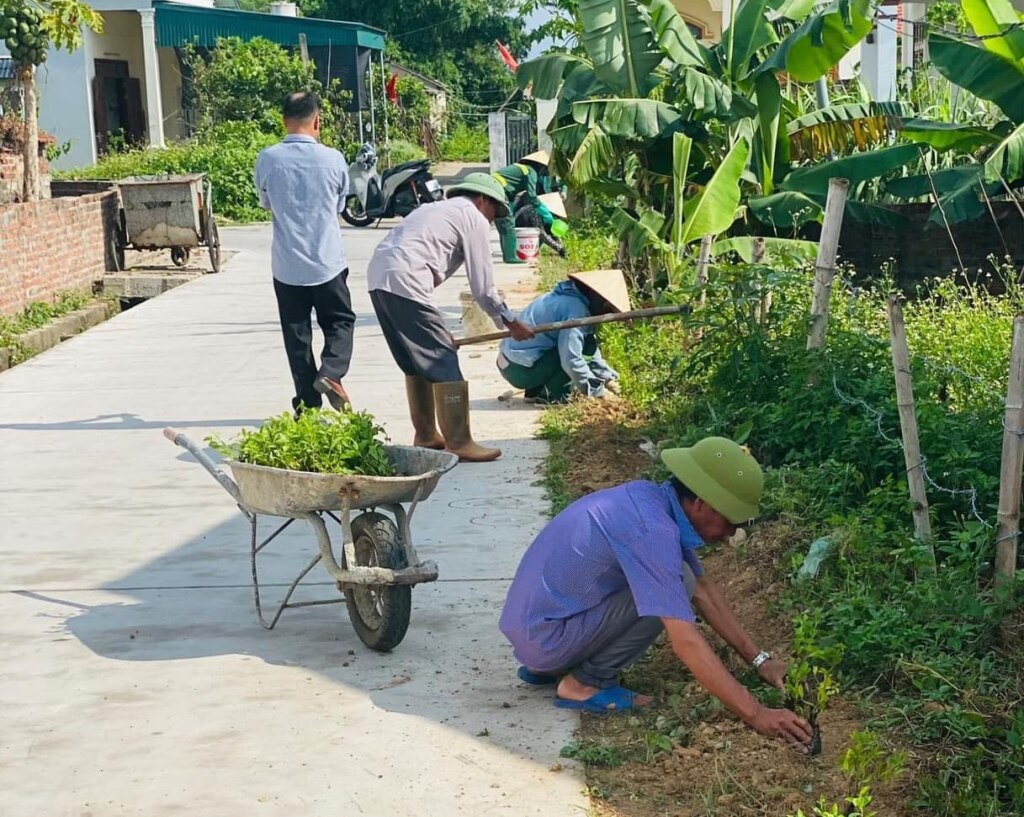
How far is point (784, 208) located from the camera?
10820mm

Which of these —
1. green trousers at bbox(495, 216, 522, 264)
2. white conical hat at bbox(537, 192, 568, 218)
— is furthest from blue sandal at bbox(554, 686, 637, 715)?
white conical hat at bbox(537, 192, 568, 218)

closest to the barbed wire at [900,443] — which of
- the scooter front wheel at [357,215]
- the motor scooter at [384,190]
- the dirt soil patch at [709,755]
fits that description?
the dirt soil patch at [709,755]

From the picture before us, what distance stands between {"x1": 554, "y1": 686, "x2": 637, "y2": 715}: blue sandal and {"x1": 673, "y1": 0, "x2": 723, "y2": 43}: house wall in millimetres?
22476

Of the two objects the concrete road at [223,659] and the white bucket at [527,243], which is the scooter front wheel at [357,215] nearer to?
the white bucket at [527,243]

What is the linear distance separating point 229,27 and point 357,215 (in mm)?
10157

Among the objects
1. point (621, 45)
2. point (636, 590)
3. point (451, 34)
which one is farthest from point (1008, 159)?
point (451, 34)

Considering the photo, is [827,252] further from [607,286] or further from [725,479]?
[725,479]

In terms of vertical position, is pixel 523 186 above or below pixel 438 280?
above

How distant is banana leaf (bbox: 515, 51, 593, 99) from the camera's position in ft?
41.9

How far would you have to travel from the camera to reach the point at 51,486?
8.05m

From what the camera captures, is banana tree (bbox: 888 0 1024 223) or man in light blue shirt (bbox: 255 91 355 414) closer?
man in light blue shirt (bbox: 255 91 355 414)

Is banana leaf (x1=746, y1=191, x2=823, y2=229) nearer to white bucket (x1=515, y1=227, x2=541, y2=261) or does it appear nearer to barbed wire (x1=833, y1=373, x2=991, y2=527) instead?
barbed wire (x1=833, y1=373, x2=991, y2=527)

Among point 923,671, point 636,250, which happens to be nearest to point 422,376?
point 636,250

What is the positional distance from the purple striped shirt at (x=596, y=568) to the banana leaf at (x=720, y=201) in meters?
5.48
